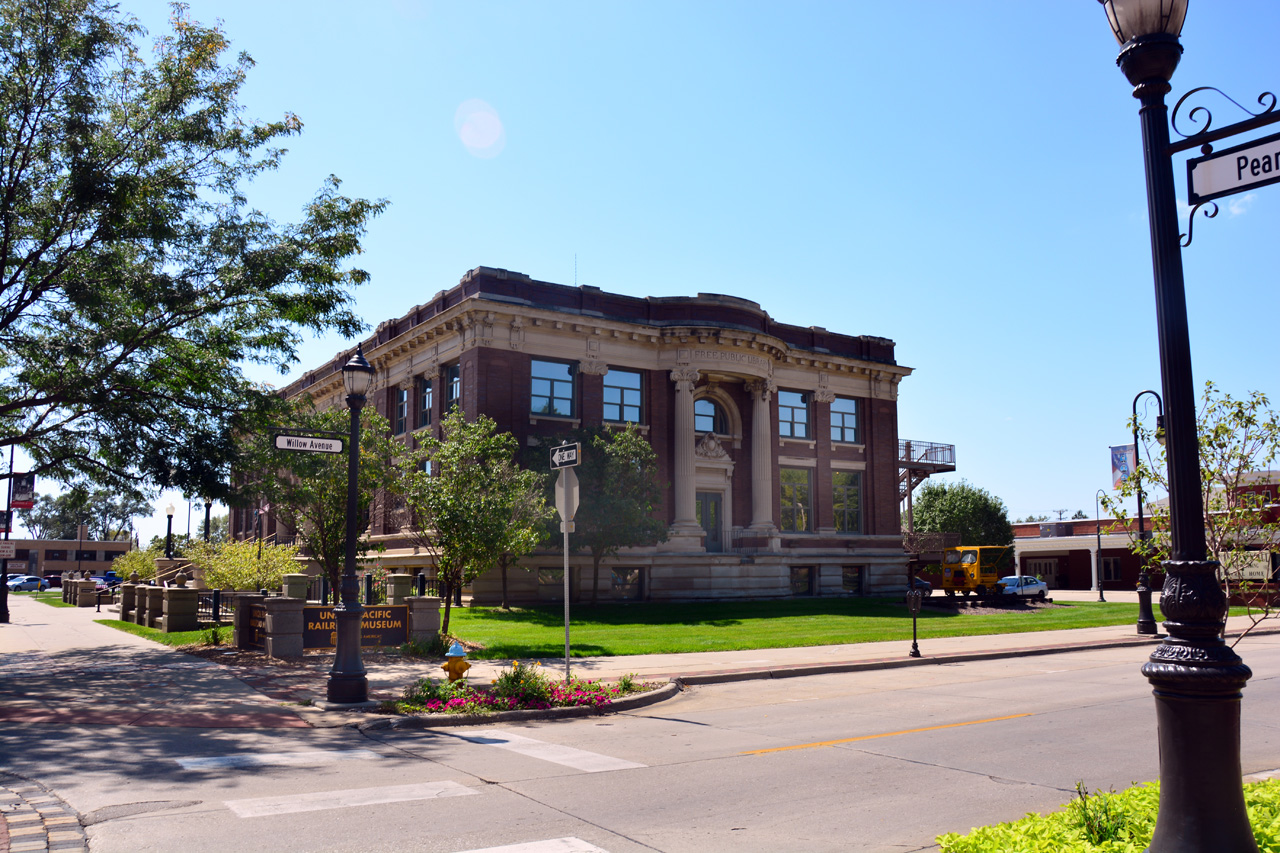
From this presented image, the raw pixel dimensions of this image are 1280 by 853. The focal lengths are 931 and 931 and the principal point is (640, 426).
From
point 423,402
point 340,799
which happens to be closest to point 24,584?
point 423,402

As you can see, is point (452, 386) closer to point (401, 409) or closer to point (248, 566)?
point (401, 409)

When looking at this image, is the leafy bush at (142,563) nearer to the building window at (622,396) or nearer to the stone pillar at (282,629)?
the building window at (622,396)

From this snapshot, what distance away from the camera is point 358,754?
9.38 meters

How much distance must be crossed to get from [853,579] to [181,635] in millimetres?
30020

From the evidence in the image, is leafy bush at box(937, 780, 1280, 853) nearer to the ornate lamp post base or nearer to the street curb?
the ornate lamp post base

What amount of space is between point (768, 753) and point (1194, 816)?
5585 mm

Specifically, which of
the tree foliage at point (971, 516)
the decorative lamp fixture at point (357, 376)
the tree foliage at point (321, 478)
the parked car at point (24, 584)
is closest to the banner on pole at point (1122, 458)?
the tree foliage at point (321, 478)

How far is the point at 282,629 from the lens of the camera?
699 inches

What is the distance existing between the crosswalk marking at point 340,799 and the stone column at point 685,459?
29.7 m

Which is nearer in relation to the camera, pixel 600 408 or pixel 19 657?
pixel 19 657

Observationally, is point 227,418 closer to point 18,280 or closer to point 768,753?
point 18,280

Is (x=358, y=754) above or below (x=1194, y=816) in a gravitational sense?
below

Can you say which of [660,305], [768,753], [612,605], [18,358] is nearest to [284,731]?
[768,753]

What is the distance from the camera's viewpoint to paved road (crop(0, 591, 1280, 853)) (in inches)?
254
